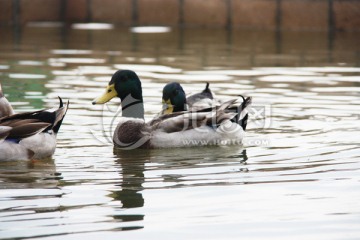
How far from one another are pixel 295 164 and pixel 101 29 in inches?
606

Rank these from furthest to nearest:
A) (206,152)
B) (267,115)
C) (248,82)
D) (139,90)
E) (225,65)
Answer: (225,65) < (248,82) < (267,115) < (139,90) < (206,152)

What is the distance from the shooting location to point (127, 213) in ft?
23.6

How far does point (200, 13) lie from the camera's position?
23922 millimetres

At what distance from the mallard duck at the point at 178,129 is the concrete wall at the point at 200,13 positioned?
38.5 feet

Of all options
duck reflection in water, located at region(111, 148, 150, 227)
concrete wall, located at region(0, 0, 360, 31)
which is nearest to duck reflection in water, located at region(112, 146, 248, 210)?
duck reflection in water, located at region(111, 148, 150, 227)

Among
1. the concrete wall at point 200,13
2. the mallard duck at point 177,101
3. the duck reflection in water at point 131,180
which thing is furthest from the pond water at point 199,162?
the concrete wall at point 200,13

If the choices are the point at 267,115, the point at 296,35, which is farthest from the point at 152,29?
the point at 267,115

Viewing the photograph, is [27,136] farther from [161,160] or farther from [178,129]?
[178,129]

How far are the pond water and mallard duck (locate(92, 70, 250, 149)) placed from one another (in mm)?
165

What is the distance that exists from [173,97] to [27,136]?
6.78ft

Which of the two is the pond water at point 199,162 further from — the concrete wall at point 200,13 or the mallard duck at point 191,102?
the concrete wall at point 200,13

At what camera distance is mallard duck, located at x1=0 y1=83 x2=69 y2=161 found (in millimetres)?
9508

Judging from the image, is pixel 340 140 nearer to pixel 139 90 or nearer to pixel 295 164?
pixel 295 164

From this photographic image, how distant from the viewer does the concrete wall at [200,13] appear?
22172 mm
